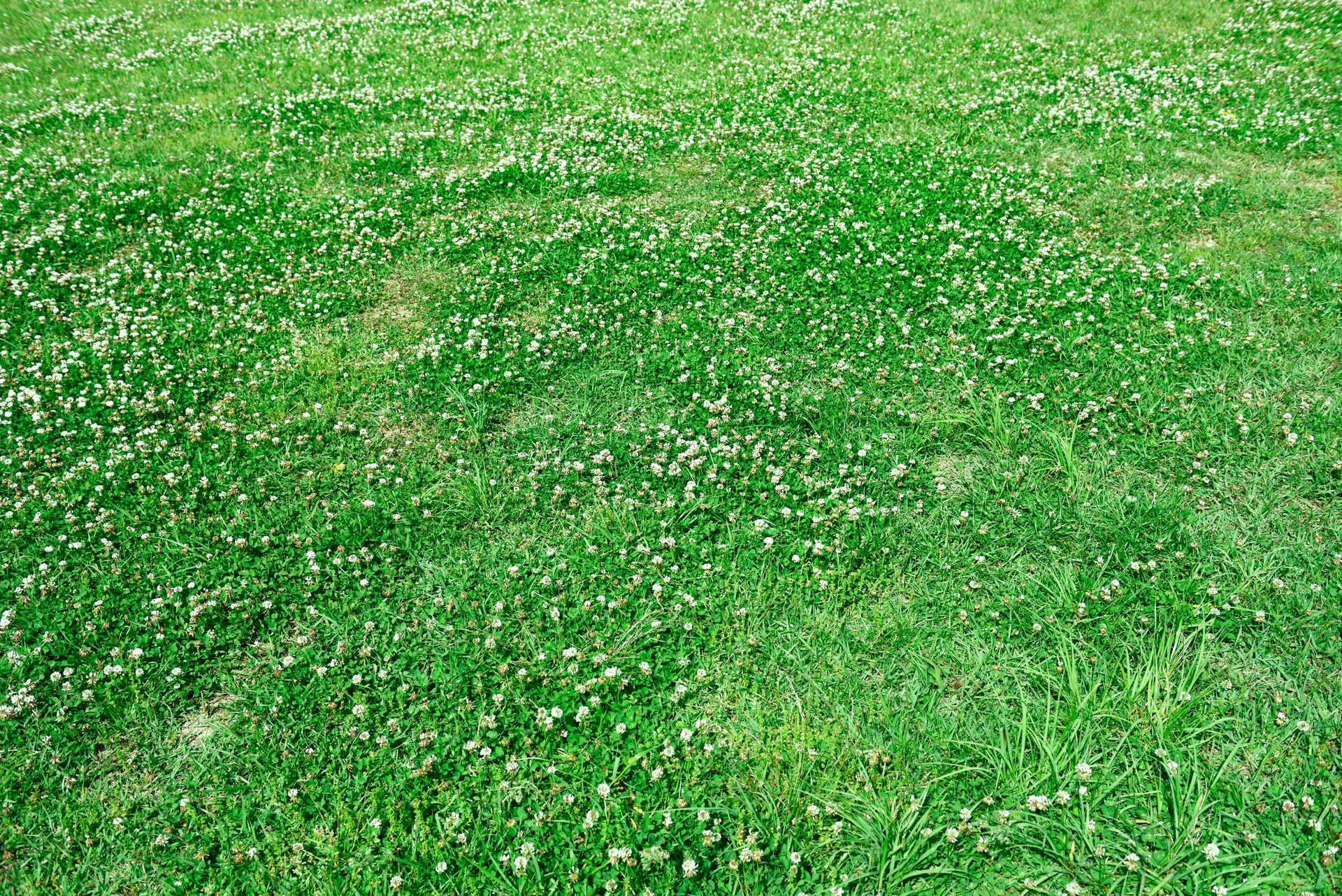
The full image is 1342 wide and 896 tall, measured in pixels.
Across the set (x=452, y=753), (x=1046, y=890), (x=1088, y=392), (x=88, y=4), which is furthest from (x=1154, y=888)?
(x=88, y=4)

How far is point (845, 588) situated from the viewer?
5734 millimetres

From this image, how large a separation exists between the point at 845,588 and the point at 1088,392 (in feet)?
11.1

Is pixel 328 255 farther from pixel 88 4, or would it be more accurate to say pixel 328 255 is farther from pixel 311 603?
pixel 88 4

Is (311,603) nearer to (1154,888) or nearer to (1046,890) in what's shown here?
(1046,890)

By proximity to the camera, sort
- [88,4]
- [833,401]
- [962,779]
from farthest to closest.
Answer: [88,4] < [833,401] < [962,779]

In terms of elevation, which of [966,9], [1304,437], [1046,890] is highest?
[966,9]

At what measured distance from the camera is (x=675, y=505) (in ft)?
20.8

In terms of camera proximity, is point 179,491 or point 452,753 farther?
point 179,491

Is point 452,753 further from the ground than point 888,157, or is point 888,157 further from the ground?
point 888,157

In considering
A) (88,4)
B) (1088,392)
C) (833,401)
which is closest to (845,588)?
(833,401)

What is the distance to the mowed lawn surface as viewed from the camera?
4.43 metres

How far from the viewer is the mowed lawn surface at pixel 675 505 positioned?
14.5 feet

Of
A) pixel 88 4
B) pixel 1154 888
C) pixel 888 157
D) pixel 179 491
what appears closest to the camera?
pixel 1154 888

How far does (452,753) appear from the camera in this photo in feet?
15.7
